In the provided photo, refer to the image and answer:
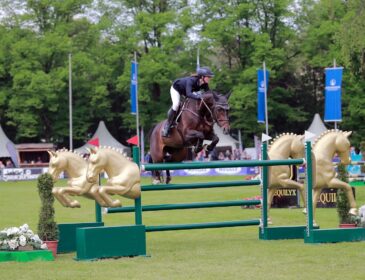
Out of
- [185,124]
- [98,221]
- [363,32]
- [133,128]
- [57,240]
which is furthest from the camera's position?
[133,128]

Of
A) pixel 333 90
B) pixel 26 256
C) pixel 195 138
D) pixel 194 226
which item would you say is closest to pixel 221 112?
pixel 195 138

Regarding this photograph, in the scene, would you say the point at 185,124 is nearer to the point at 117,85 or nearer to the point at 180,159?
the point at 180,159

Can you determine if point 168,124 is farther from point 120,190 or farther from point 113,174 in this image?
point 120,190

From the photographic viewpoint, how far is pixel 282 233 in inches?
557

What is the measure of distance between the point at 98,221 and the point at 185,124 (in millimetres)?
2528

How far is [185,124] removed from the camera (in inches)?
584

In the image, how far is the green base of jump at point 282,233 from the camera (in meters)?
14.1

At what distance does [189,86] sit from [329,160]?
113 inches

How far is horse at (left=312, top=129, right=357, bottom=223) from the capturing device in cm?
1407

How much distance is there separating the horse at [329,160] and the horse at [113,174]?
11.6ft

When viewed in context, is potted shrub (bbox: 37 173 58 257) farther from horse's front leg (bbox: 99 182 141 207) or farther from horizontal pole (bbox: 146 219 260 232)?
horizontal pole (bbox: 146 219 260 232)

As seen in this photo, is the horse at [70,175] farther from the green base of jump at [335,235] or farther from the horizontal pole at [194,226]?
the green base of jump at [335,235]

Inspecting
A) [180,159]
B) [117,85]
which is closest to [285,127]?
[117,85]

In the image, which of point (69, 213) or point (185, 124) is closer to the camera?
point (185, 124)
